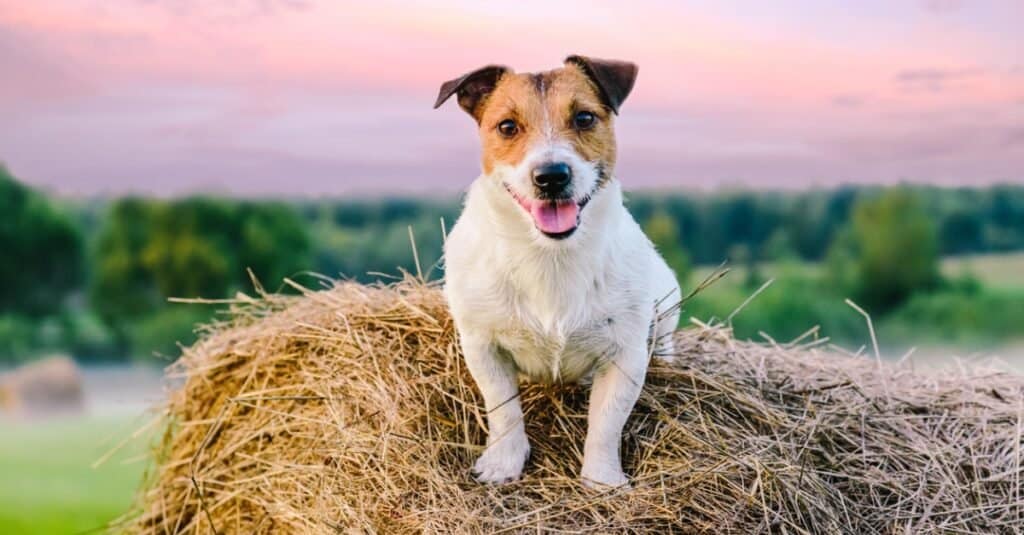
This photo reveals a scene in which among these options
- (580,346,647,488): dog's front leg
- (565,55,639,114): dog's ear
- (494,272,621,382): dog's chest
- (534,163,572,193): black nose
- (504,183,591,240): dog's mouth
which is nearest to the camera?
(534,163,572,193): black nose

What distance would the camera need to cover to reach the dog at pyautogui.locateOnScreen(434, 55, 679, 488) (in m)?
3.34

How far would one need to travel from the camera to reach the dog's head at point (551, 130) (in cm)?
325

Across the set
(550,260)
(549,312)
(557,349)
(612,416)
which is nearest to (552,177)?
(550,260)

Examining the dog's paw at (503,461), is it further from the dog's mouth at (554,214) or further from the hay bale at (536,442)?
the dog's mouth at (554,214)

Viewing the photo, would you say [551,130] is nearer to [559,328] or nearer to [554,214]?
[554,214]

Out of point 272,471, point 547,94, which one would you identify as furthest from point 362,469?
point 547,94

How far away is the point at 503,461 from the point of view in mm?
3746

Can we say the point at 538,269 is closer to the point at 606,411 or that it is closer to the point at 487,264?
the point at 487,264

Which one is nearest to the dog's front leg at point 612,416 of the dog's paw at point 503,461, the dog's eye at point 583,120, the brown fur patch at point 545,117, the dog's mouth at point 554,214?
the dog's paw at point 503,461

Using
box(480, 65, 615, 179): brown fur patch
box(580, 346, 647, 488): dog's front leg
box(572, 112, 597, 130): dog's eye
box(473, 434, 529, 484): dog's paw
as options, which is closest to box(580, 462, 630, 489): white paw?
box(580, 346, 647, 488): dog's front leg

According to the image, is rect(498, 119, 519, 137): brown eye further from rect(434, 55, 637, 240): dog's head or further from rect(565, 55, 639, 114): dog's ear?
rect(565, 55, 639, 114): dog's ear

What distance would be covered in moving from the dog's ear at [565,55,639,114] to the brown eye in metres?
0.35

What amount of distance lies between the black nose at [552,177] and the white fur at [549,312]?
221mm

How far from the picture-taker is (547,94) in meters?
3.41
